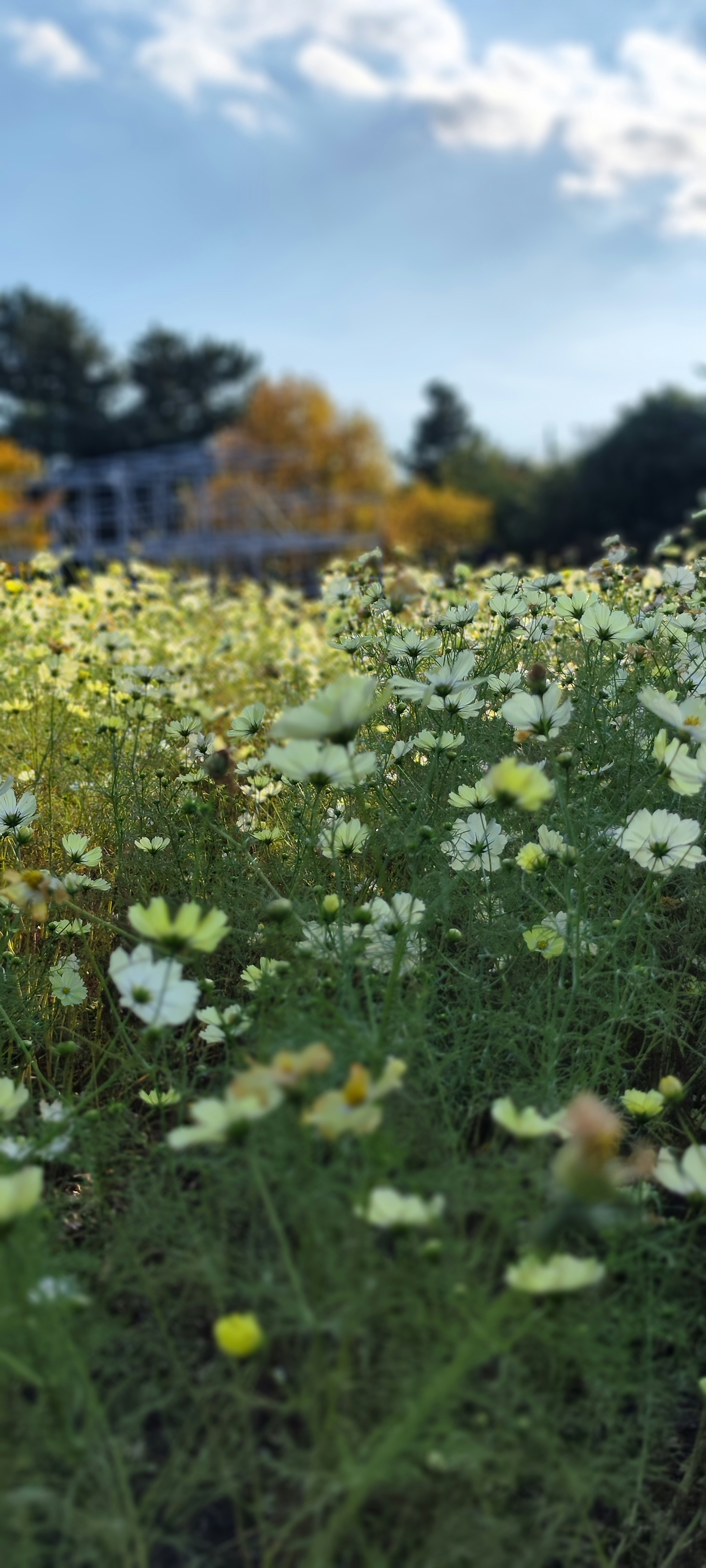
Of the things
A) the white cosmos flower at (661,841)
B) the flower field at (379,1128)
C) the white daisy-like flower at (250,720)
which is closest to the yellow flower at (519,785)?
the flower field at (379,1128)

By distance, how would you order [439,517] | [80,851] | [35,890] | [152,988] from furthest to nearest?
[439,517] → [80,851] → [35,890] → [152,988]

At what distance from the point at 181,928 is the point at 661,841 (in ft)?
2.21

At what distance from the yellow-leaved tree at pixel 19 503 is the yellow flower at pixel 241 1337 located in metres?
23.5

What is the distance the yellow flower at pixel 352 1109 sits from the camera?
0.90 metres

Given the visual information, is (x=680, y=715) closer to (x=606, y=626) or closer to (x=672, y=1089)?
(x=672, y=1089)

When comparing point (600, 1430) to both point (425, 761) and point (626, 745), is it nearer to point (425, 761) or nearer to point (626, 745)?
point (626, 745)

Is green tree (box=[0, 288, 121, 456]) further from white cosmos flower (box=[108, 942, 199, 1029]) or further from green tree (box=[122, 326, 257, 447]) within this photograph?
white cosmos flower (box=[108, 942, 199, 1029])

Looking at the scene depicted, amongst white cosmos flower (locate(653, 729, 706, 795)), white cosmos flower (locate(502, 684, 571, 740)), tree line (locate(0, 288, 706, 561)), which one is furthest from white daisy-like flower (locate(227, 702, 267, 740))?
tree line (locate(0, 288, 706, 561))

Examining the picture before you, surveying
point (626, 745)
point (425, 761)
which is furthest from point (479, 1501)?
point (425, 761)

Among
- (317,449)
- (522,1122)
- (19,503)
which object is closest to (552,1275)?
(522,1122)

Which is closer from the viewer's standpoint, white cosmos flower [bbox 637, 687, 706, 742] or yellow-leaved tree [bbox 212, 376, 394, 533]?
white cosmos flower [bbox 637, 687, 706, 742]

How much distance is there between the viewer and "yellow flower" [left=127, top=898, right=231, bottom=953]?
1.06 m

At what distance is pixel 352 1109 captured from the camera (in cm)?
93

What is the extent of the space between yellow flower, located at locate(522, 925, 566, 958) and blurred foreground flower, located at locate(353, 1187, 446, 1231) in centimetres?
62
